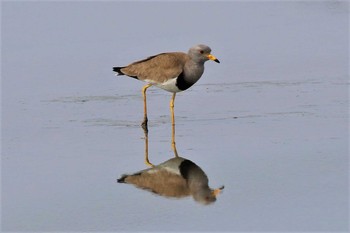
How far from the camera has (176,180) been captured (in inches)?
336

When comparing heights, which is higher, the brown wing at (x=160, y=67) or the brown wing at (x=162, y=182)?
the brown wing at (x=160, y=67)

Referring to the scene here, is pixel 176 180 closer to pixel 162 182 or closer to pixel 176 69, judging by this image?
pixel 162 182

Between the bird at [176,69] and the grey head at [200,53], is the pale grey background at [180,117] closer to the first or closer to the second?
the bird at [176,69]

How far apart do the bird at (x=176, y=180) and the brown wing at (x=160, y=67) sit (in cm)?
229

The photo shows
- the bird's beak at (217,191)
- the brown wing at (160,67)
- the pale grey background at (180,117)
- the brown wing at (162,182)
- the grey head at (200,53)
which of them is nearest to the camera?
the pale grey background at (180,117)

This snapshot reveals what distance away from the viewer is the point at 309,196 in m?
7.96

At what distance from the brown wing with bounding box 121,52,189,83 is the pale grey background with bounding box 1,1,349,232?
570 millimetres

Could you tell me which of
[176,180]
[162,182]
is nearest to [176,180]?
[176,180]

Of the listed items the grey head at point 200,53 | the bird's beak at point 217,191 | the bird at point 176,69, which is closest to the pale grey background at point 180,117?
the bird's beak at point 217,191

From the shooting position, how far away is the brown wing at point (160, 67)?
11242 mm

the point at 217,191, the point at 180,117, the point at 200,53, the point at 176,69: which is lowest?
the point at 217,191

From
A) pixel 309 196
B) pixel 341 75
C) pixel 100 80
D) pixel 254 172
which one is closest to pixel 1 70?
pixel 100 80

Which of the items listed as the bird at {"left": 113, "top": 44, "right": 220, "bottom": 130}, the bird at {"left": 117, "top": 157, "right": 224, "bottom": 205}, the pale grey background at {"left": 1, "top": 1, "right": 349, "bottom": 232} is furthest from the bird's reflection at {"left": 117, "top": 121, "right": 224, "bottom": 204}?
the bird at {"left": 113, "top": 44, "right": 220, "bottom": 130}

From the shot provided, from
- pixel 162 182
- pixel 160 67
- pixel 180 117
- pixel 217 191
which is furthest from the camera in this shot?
pixel 180 117
